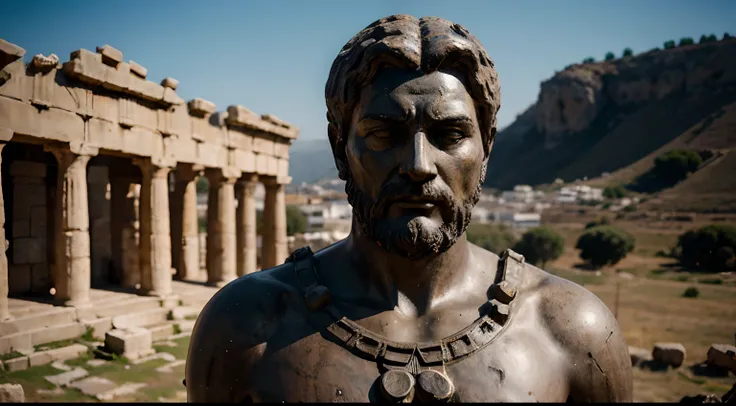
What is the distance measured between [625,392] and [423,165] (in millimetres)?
1426

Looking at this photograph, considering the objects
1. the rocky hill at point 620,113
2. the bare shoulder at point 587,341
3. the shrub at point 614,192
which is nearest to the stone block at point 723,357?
the bare shoulder at point 587,341

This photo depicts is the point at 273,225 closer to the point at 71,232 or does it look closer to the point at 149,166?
the point at 149,166

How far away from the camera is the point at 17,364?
11.0 metres

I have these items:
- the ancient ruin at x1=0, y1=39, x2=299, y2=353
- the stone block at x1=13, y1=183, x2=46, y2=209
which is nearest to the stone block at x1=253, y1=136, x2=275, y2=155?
the ancient ruin at x1=0, y1=39, x2=299, y2=353

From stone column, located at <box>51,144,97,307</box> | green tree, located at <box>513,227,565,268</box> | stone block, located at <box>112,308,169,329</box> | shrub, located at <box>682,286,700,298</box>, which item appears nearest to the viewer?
stone column, located at <box>51,144,97,307</box>

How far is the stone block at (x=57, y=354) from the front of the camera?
37.3 feet

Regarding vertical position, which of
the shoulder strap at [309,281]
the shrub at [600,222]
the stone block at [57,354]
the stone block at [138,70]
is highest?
the stone block at [138,70]

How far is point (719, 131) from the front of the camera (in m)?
65.8

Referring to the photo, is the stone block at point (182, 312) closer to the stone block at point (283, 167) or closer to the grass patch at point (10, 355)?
the grass patch at point (10, 355)

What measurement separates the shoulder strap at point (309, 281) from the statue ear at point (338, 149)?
46 cm

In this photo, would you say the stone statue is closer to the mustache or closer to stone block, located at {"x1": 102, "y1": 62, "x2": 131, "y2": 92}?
the mustache

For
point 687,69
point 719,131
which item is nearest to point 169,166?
point 719,131

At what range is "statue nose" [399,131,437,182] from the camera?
7.54 ft

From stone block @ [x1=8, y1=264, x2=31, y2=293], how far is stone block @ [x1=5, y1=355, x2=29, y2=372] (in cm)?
570
